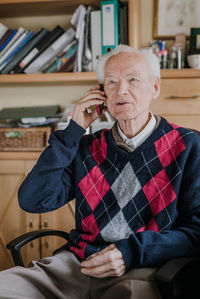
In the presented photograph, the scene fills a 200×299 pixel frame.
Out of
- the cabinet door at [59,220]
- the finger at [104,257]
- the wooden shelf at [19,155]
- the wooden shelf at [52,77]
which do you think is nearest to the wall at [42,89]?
the wooden shelf at [52,77]

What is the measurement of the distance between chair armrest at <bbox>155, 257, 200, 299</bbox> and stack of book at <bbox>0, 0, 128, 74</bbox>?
59.9 inches

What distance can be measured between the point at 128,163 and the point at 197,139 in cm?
29

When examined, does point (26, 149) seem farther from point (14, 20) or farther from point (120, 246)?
point (120, 246)

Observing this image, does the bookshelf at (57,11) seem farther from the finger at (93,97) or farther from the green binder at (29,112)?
the finger at (93,97)

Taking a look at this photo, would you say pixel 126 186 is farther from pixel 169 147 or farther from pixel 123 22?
pixel 123 22

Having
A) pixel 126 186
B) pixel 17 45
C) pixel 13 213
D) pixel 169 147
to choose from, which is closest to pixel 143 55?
pixel 169 147

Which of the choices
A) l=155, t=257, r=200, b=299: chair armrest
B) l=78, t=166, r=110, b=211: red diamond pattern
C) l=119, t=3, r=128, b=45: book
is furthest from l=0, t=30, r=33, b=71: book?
l=155, t=257, r=200, b=299: chair armrest

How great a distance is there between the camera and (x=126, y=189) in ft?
4.45

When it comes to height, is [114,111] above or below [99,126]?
above

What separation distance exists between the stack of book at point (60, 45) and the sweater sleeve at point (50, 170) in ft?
3.35

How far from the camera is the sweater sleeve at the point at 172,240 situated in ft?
3.85

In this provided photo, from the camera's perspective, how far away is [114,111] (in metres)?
1.42

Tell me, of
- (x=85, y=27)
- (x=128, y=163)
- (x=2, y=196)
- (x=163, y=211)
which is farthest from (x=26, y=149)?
(x=163, y=211)

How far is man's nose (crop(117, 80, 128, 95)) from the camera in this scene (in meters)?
1.38
